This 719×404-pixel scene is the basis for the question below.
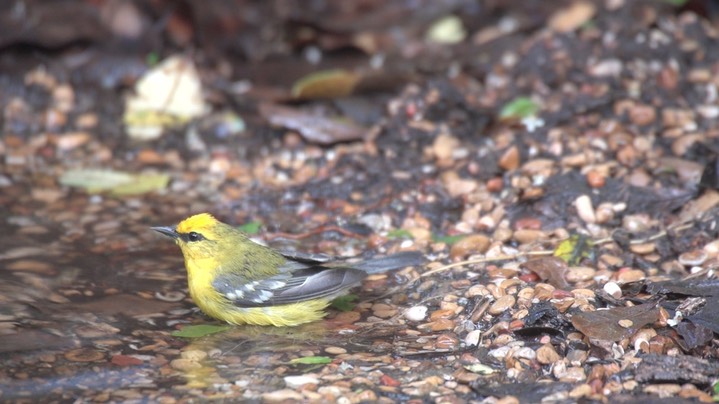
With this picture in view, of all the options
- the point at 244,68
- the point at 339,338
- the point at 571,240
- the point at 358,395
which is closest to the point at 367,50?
the point at 244,68

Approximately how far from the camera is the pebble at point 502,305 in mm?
5129

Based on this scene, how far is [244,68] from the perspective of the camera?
8633 mm

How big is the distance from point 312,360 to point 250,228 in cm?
185

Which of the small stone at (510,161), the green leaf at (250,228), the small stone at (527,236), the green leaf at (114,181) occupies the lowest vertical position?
the small stone at (527,236)

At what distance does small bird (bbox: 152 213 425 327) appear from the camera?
5.32 metres

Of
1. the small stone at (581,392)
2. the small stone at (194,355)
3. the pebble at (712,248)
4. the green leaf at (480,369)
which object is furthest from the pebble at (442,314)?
the pebble at (712,248)

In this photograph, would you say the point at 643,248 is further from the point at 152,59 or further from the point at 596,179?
the point at 152,59

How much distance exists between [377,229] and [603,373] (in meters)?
2.25

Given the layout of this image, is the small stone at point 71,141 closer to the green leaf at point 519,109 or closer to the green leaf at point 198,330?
the green leaf at point 198,330

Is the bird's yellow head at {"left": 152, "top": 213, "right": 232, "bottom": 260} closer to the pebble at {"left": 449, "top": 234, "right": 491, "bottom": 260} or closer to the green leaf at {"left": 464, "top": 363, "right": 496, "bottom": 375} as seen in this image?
the pebble at {"left": 449, "top": 234, "right": 491, "bottom": 260}

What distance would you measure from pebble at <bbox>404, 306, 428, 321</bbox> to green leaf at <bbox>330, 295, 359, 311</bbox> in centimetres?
36

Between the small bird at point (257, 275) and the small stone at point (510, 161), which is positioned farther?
the small stone at point (510, 161)

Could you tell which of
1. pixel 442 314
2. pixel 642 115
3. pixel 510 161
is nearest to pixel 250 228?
pixel 442 314

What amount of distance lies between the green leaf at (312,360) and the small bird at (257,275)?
1.72ft
